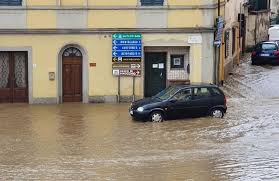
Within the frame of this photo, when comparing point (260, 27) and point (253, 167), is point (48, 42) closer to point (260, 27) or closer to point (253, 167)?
point (253, 167)

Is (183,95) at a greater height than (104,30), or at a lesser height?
lesser

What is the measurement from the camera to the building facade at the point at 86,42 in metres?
29.8

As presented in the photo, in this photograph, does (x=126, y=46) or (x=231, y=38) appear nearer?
(x=126, y=46)

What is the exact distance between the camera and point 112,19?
29844mm

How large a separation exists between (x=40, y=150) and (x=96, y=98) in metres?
10.1

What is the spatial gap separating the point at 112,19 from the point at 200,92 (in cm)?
666

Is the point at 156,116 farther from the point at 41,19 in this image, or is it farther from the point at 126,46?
the point at 41,19

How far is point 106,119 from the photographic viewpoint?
84.8ft

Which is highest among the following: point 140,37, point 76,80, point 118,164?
point 140,37

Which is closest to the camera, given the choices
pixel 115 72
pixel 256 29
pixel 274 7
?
pixel 115 72

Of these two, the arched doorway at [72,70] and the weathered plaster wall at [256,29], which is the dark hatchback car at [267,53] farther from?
the arched doorway at [72,70]

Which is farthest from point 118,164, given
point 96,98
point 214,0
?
point 214,0

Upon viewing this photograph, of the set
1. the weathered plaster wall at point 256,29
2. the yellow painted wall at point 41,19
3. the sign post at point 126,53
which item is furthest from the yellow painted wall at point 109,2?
the weathered plaster wall at point 256,29

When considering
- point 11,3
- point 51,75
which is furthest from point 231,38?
point 11,3
